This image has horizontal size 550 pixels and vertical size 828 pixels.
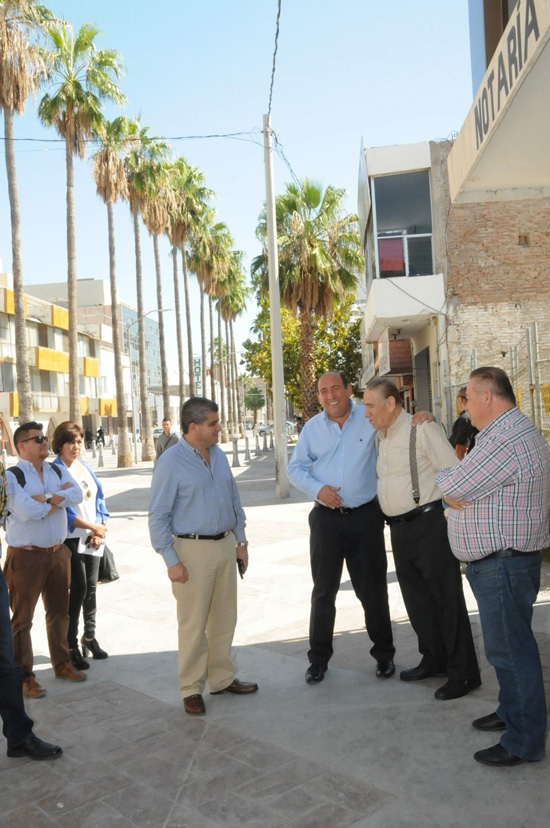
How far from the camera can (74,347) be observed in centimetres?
2652

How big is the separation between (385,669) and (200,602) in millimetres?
1315

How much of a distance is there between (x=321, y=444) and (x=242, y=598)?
10.0ft

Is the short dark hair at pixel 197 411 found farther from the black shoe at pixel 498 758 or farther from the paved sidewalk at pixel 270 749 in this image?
the black shoe at pixel 498 758

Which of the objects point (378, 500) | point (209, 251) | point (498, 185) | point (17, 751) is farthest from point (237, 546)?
point (209, 251)

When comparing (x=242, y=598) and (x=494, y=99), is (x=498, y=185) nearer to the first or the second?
(x=494, y=99)

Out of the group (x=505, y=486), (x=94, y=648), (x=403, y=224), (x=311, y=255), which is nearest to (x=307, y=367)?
(x=311, y=255)

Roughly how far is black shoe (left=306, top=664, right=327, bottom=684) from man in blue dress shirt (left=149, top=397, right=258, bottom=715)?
676 millimetres

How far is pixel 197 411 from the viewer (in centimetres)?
491

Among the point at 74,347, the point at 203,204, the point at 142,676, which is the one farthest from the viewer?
the point at 203,204

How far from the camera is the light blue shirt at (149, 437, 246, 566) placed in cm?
482

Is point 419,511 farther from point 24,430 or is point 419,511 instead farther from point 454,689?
point 24,430

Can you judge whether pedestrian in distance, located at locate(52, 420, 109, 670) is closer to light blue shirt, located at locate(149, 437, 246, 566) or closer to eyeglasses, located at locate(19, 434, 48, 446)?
eyeglasses, located at locate(19, 434, 48, 446)

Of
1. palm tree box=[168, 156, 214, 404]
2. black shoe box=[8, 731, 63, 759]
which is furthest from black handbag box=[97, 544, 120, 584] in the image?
palm tree box=[168, 156, 214, 404]

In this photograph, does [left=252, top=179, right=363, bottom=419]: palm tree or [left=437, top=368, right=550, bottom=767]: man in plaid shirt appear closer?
[left=437, top=368, right=550, bottom=767]: man in plaid shirt
